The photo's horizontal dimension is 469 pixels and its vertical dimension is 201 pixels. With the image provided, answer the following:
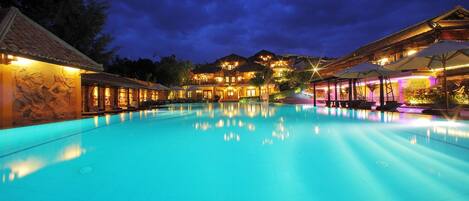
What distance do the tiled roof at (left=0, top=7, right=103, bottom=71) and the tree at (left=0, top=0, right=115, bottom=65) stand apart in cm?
784

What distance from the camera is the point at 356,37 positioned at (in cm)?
7750

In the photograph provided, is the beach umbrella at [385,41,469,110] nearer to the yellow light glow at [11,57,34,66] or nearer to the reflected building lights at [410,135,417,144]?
the reflected building lights at [410,135,417,144]

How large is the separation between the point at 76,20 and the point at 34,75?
1169 centimetres

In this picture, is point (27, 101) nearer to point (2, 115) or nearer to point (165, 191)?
point (2, 115)

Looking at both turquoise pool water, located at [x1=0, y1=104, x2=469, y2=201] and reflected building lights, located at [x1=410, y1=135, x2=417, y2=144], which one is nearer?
turquoise pool water, located at [x1=0, y1=104, x2=469, y2=201]

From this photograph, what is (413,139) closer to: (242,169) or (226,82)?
(242,169)

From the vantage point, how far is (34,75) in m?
8.47

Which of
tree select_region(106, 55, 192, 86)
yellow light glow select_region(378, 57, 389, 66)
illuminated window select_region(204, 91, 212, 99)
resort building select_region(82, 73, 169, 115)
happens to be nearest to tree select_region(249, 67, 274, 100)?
illuminated window select_region(204, 91, 212, 99)

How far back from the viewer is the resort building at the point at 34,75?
738 cm

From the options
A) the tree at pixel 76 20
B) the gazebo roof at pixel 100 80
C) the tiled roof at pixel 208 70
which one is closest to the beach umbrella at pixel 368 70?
the gazebo roof at pixel 100 80

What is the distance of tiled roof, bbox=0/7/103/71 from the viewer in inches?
285

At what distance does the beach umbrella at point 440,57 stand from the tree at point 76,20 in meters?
18.8

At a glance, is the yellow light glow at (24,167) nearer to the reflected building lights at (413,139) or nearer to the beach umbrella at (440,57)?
the reflected building lights at (413,139)

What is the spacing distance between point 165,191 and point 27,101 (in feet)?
26.4
